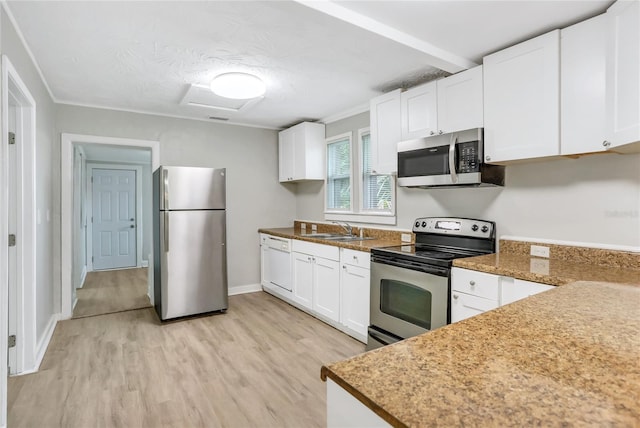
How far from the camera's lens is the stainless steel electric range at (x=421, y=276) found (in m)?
2.36

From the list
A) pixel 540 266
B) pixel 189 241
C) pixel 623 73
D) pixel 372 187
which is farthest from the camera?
pixel 372 187

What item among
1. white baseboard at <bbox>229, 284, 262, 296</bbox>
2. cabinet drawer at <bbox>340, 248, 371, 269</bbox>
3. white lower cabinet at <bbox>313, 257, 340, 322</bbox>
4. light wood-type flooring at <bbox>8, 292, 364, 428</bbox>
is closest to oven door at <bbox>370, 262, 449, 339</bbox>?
cabinet drawer at <bbox>340, 248, 371, 269</bbox>

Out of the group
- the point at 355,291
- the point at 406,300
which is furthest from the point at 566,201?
the point at 355,291

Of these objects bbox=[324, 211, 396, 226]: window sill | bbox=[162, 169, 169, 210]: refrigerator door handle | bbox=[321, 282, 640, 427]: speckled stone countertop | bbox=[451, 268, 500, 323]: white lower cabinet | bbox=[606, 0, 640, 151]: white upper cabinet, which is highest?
bbox=[606, 0, 640, 151]: white upper cabinet

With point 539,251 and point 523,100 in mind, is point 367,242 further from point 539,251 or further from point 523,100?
point 523,100

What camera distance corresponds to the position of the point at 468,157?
8.19ft

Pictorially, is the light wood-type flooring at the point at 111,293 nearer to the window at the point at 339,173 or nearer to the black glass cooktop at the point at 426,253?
the window at the point at 339,173

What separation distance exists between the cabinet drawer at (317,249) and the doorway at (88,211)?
1922 millimetres

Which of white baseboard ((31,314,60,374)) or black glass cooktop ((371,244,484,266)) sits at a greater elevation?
black glass cooktop ((371,244,484,266))

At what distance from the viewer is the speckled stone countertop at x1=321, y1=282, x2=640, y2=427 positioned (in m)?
0.58

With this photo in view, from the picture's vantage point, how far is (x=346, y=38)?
2.31 m

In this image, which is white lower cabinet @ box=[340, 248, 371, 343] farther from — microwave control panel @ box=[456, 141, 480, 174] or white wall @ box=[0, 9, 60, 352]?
white wall @ box=[0, 9, 60, 352]

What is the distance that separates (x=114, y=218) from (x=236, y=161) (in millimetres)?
3593

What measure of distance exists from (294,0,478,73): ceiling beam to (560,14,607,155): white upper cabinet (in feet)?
2.12
